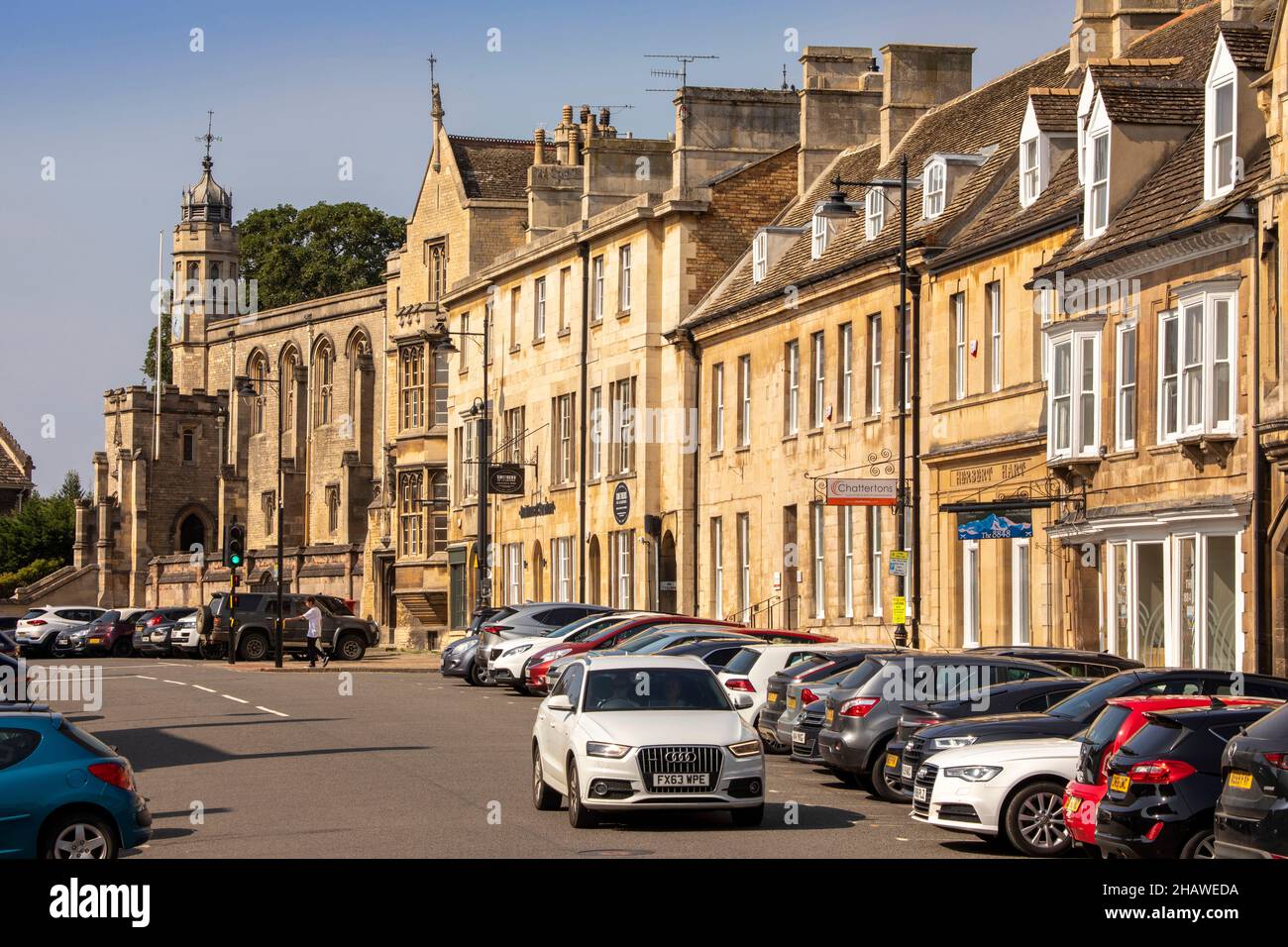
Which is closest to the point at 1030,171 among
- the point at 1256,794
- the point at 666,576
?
the point at 666,576

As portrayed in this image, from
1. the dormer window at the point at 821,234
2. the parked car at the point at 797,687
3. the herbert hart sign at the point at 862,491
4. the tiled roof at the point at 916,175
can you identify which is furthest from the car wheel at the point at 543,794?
the dormer window at the point at 821,234

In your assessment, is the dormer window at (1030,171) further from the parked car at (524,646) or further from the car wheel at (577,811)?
the car wheel at (577,811)

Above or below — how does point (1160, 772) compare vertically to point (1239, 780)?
below

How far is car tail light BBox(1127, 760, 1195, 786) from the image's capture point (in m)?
14.2

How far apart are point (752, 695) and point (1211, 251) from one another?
9.06 meters

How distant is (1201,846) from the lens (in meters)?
14.1

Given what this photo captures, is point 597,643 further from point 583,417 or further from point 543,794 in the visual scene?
point 583,417

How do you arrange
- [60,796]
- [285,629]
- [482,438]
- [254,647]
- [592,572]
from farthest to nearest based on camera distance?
[482,438] → [254,647] → [592,572] → [285,629] → [60,796]

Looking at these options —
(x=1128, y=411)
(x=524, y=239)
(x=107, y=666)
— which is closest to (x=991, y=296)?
(x=1128, y=411)

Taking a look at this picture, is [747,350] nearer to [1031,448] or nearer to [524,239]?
[1031,448]

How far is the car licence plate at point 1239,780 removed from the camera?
12.6m

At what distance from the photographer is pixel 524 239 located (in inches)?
2933

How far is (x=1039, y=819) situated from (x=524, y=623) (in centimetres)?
2656

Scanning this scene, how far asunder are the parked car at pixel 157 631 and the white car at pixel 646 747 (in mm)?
46741
